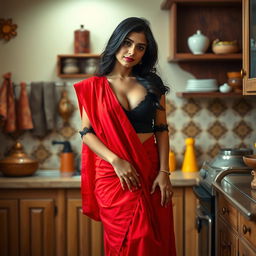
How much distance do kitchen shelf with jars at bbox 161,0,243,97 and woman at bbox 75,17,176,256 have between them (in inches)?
48.0

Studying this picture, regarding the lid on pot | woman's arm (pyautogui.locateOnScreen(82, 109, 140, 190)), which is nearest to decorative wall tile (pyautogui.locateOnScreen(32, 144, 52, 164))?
the lid on pot

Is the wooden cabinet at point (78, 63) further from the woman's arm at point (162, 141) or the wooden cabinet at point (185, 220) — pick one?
the woman's arm at point (162, 141)

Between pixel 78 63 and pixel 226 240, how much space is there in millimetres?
1878

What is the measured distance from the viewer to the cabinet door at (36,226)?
3.53 meters

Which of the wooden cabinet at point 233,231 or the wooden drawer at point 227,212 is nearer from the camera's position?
the wooden cabinet at point 233,231

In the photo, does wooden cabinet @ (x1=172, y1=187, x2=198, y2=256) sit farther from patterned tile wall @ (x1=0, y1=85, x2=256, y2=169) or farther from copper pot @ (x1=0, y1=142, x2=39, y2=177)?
copper pot @ (x1=0, y1=142, x2=39, y2=177)

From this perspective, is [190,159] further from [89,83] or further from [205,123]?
[89,83]

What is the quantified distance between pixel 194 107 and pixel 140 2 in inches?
35.1

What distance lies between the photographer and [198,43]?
368 centimetres

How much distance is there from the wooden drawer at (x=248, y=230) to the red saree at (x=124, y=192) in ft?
1.11

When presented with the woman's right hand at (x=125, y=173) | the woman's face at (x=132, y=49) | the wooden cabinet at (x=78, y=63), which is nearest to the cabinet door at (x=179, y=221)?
the wooden cabinet at (x=78, y=63)

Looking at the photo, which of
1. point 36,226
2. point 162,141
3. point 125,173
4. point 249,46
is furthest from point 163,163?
point 36,226

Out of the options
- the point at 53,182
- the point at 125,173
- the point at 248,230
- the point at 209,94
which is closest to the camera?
the point at 248,230

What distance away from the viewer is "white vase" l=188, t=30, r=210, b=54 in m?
3.68
